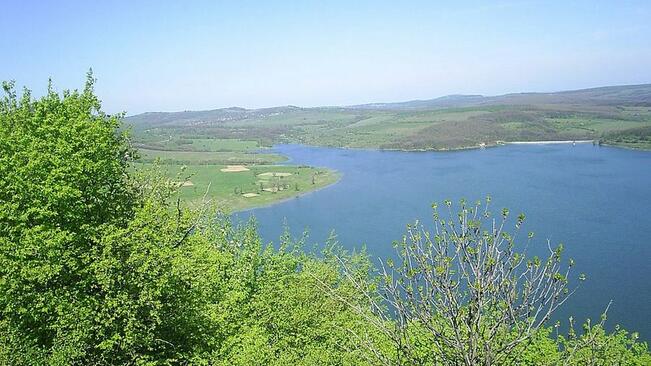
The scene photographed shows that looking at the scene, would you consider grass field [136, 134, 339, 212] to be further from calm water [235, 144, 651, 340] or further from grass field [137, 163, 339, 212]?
calm water [235, 144, 651, 340]

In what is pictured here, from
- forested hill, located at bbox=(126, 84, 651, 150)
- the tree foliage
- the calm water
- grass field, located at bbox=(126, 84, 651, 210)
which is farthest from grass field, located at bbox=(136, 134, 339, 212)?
the tree foliage

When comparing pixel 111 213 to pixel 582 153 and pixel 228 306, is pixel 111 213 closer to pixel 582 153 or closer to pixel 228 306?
pixel 228 306

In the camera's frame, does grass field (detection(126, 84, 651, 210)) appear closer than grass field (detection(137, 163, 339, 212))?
No

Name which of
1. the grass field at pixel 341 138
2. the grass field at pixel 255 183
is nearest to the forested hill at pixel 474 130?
the grass field at pixel 341 138

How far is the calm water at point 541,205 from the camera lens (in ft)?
111

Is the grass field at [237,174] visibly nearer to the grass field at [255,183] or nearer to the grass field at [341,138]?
the grass field at [255,183]

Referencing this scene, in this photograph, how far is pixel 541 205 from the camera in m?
53.2

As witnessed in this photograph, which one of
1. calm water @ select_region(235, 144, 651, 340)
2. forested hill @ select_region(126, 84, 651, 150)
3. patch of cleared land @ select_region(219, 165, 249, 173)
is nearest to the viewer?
calm water @ select_region(235, 144, 651, 340)

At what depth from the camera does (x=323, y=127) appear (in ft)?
577

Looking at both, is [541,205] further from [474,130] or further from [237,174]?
[474,130]

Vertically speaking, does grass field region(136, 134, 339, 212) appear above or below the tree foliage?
below

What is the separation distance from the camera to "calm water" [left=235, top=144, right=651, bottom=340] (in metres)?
33.7

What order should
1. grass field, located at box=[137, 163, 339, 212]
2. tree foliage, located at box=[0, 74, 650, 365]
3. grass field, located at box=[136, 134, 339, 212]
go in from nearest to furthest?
1. tree foliage, located at box=[0, 74, 650, 365]
2. grass field, located at box=[137, 163, 339, 212]
3. grass field, located at box=[136, 134, 339, 212]

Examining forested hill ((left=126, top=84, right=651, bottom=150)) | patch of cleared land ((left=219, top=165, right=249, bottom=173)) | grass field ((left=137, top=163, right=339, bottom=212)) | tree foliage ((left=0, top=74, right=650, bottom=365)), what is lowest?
grass field ((left=137, top=163, right=339, bottom=212))
